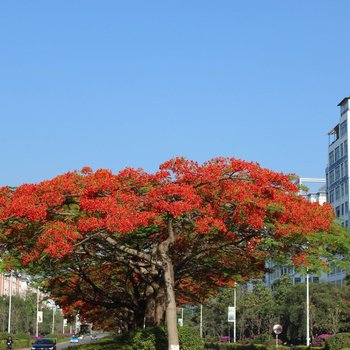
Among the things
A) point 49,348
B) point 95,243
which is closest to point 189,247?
point 95,243

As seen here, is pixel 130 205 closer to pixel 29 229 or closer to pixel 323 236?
pixel 29 229

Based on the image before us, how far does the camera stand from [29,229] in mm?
26141

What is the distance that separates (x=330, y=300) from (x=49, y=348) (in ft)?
112

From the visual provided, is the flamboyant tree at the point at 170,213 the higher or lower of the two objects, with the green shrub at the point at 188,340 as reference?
higher

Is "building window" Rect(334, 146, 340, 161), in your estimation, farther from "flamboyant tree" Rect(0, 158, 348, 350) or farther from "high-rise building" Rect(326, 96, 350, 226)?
"flamboyant tree" Rect(0, 158, 348, 350)

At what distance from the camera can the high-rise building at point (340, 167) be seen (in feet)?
379

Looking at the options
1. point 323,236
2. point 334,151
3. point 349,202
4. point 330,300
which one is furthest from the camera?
point 334,151

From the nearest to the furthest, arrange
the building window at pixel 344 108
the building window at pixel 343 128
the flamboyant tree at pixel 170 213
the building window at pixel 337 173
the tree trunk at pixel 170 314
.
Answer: the flamboyant tree at pixel 170 213 < the tree trunk at pixel 170 314 < the building window at pixel 344 108 < the building window at pixel 343 128 < the building window at pixel 337 173

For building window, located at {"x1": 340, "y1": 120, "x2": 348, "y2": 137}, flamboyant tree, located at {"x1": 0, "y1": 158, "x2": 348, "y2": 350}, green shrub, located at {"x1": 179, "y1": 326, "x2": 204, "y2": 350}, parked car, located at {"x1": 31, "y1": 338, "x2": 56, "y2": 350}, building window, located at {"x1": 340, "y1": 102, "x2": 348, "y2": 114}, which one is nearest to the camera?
flamboyant tree, located at {"x1": 0, "y1": 158, "x2": 348, "y2": 350}

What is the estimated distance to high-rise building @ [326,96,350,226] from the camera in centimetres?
11538

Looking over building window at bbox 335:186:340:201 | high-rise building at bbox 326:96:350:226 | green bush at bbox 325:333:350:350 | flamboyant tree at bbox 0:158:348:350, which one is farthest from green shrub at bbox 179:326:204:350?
building window at bbox 335:186:340:201

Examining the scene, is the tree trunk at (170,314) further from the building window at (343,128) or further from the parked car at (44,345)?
the building window at (343,128)

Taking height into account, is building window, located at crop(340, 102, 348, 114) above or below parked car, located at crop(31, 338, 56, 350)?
above

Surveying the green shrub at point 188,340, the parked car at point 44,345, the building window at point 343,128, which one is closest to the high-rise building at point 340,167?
the building window at point 343,128
